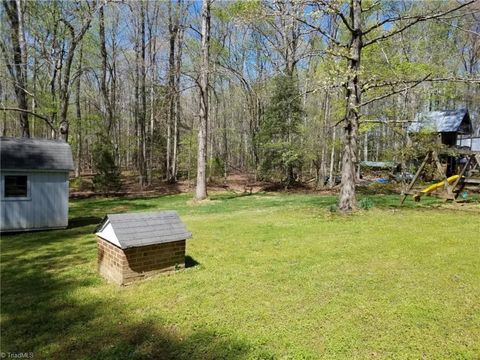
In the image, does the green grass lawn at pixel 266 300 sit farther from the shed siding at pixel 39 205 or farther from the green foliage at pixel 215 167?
the green foliage at pixel 215 167

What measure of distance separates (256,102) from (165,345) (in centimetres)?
2301

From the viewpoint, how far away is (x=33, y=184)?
934 cm

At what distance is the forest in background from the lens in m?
12.2

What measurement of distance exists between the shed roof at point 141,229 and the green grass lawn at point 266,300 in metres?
0.66

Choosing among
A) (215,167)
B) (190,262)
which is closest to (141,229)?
(190,262)

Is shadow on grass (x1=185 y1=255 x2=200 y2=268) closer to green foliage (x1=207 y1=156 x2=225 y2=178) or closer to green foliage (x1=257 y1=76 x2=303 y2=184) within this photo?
green foliage (x1=257 y1=76 x2=303 y2=184)

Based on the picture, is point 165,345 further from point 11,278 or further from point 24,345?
point 11,278

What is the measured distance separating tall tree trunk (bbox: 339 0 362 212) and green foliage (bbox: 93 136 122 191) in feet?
42.6

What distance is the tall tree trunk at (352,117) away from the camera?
959 centimetres

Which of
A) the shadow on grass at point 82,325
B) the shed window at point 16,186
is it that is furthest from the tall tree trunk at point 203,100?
the shadow on grass at point 82,325

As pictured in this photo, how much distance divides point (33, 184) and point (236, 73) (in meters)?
12.4

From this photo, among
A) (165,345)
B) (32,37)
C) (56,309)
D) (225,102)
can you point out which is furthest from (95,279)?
(225,102)

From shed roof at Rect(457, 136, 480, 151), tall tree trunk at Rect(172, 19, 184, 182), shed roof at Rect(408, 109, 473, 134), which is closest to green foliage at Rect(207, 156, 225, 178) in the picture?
tall tree trunk at Rect(172, 19, 184, 182)

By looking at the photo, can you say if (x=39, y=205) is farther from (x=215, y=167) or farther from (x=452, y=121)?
(x=452, y=121)
